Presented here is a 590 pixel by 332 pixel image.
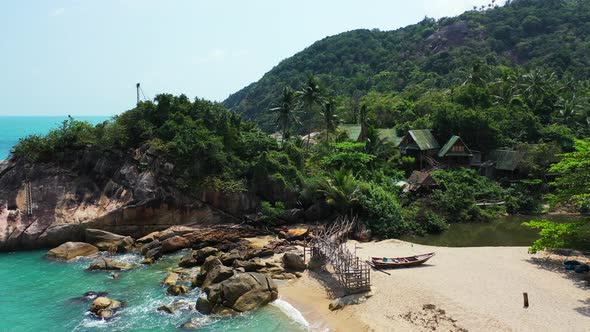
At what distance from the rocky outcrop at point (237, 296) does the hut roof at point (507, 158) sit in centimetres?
3514

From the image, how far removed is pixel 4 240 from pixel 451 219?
3757cm

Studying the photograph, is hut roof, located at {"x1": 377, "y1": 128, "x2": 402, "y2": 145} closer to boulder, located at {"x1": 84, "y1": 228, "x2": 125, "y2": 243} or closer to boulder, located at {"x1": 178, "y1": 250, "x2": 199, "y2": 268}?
boulder, located at {"x1": 178, "y1": 250, "x2": 199, "y2": 268}

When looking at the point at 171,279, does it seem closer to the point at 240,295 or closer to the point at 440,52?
the point at 240,295

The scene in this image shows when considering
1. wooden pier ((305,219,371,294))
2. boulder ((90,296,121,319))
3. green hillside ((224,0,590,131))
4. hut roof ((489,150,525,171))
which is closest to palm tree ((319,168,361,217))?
wooden pier ((305,219,371,294))

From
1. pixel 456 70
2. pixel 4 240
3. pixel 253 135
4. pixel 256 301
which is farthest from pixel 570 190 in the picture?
pixel 456 70

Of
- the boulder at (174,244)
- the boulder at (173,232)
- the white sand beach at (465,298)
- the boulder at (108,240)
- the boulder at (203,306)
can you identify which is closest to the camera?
the white sand beach at (465,298)

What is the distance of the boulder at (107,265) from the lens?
2764 cm

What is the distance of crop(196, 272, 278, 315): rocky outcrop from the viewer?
69.1ft

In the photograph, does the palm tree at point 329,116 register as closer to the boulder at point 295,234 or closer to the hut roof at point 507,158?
the hut roof at point 507,158

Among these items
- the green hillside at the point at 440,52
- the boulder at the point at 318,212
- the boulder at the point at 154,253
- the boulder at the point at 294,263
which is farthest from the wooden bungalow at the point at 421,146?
the boulder at the point at 154,253

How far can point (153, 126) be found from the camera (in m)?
38.9

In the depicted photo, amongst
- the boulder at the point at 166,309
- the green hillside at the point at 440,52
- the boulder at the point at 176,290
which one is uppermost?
the green hillside at the point at 440,52

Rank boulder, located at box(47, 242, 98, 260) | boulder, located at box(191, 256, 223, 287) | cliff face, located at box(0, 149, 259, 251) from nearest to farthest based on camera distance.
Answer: boulder, located at box(191, 256, 223, 287), boulder, located at box(47, 242, 98, 260), cliff face, located at box(0, 149, 259, 251)

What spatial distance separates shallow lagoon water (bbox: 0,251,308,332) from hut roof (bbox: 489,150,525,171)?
35316 mm
